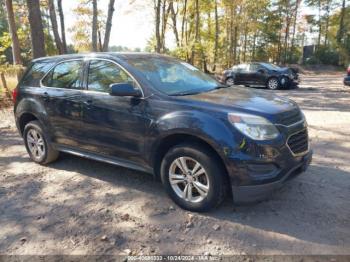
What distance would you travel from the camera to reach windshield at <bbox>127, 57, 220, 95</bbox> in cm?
425

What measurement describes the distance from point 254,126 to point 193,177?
0.90 meters

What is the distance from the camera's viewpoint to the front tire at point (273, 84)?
16234 millimetres

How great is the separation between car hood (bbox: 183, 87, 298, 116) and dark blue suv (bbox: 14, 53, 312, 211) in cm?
1

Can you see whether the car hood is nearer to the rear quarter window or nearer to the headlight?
the headlight

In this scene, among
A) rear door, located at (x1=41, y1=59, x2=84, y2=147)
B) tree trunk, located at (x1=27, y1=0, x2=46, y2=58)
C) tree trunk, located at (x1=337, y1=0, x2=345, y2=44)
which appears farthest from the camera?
tree trunk, located at (x1=337, y1=0, x2=345, y2=44)

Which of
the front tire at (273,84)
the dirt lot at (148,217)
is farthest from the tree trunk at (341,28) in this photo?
the dirt lot at (148,217)

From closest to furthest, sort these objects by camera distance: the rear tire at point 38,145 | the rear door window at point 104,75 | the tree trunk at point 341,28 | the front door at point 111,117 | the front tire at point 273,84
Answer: the front door at point 111,117, the rear door window at point 104,75, the rear tire at point 38,145, the front tire at point 273,84, the tree trunk at point 341,28

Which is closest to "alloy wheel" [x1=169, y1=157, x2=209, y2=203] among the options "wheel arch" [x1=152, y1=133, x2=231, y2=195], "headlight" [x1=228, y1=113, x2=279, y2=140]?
"wheel arch" [x1=152, y1=133, x2=231, y2=195]

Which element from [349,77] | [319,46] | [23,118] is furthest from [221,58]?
[23,118]

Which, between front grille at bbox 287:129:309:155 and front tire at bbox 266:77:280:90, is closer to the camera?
front grille at bbox 287:129:309:155

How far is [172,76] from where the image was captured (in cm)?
454

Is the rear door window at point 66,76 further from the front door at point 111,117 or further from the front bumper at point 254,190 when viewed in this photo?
the front bumper at point 254,190

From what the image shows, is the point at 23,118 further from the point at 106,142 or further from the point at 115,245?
the point at 115,245

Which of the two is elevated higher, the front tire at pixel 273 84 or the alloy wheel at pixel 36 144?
the alloy wheel at pixel 36 144
